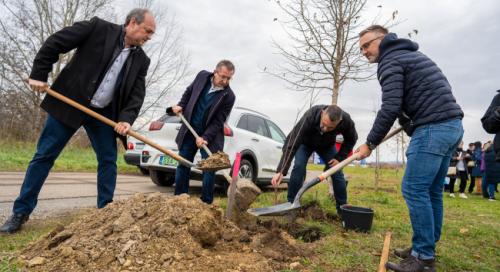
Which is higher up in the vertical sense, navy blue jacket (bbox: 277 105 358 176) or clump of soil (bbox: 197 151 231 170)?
navy blue jacket (bbox: 277 105 358 176)

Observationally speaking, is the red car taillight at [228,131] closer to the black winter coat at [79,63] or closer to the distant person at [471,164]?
Answer: the black winter coat at [79,63]

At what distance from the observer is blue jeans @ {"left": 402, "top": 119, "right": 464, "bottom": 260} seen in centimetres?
283

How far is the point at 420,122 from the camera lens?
9.45 feet

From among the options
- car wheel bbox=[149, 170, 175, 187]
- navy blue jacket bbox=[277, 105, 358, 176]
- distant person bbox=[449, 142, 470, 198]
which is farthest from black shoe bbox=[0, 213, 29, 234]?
distant person bbox=[449, 142, 470, 198]

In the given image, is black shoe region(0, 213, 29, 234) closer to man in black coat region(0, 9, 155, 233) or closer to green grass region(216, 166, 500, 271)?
man in black coat region(0, 9, 155, 233)

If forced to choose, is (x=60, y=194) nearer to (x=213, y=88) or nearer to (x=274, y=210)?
(x=213, y=88)

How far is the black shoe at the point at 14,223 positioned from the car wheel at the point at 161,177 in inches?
158

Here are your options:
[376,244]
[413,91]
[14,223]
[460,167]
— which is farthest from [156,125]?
[460,167]

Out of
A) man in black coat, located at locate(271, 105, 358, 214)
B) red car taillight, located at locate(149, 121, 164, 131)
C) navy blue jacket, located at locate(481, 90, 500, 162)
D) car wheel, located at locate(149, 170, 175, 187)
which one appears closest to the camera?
navy blue jacket, located at locate(481, 90, 500, 162)

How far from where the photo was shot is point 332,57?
23.3ft

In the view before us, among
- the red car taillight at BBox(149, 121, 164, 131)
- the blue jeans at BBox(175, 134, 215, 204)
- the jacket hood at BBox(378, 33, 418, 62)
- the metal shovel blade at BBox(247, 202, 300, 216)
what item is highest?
the jacket hood at BBox(378, 33, 418, 62)

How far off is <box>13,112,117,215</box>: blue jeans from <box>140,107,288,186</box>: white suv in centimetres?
250

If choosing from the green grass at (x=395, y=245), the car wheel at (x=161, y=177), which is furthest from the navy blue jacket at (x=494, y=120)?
the car wheel at (x=161, y=177)

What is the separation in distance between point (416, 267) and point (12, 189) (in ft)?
19.5
